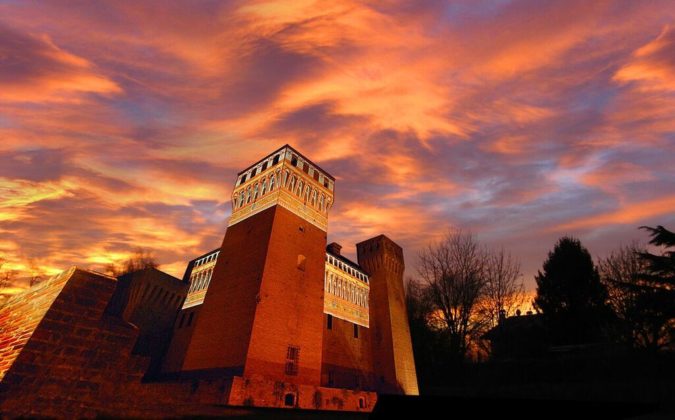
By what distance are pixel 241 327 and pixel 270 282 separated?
2959mm

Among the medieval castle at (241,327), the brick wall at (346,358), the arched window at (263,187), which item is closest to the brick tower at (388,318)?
the medieval castle at (241,327)

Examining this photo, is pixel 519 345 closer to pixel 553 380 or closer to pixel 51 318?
pixel 553 380

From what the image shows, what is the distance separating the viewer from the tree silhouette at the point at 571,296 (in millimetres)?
28641

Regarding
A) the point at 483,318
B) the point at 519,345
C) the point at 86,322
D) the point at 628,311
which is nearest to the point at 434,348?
the point at 519,345

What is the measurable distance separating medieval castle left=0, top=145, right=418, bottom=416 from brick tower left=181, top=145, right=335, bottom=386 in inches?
3.3

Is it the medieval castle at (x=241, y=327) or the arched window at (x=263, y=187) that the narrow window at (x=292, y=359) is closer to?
the medieval castle at (x=241, y=327)

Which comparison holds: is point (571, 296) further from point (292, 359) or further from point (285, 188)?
point (285, 188)

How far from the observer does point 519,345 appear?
30.8 meters

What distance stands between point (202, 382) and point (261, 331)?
373 centimetres

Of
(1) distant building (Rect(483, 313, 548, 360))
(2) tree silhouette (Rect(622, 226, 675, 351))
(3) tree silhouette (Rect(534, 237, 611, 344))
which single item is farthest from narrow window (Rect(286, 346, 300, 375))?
(3) tree silhouette (Rect(534, 237, 611, 344))

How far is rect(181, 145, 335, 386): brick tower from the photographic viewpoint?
62.1 feet

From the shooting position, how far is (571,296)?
30.6 metres

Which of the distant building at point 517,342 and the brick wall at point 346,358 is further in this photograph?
the distant building at point 517,342

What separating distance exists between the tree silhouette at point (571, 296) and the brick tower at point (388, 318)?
516 inches
